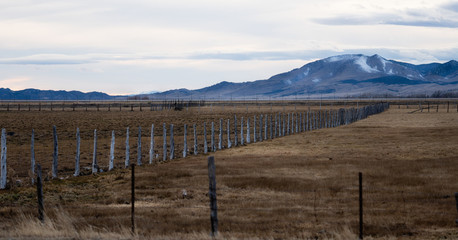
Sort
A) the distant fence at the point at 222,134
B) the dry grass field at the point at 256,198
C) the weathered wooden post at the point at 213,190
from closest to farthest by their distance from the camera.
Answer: the weathered wooden post at the point at 213,190
the dry grass field at the point at 256,198
the distant fence at the point at 222,134

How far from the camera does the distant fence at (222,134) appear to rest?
26286mm

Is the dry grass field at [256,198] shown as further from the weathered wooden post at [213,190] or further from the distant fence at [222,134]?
the distant fence at [222,134]

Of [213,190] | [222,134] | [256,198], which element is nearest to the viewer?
[213,190]

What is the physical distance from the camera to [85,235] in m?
13.8

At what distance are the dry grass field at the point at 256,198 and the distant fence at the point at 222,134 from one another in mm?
966

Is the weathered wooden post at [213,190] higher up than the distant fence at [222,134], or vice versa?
the weathered wooden post at [213,190]

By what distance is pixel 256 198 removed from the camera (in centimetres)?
2023

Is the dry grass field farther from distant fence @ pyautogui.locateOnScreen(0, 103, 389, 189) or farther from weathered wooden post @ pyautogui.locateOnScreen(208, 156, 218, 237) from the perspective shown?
distant fence @ pyautogui.locateOnScreen(0, 103, 389, 189)

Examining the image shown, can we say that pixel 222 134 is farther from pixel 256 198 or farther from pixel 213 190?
pixel 213 190

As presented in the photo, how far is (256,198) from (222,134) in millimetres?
30892

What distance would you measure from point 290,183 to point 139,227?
366 inches

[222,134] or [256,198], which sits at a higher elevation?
[256,198]

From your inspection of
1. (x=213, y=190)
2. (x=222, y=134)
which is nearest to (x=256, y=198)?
(x=213, y=190)

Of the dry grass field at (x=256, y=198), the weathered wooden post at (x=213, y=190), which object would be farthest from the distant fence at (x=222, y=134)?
the weathered wooden post at (x=213, y=190)
